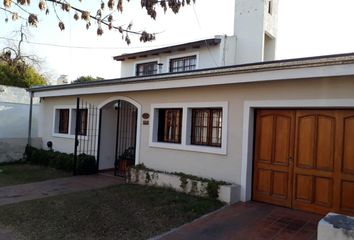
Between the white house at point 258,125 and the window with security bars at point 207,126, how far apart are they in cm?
3

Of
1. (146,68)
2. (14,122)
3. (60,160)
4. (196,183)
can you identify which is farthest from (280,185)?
(14,122)

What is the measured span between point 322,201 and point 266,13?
9073 millimetres

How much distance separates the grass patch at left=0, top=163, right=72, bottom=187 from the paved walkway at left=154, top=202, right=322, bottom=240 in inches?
260

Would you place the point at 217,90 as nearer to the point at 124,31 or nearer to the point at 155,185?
the point at 155,185

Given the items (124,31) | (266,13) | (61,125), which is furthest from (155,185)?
(266,13)

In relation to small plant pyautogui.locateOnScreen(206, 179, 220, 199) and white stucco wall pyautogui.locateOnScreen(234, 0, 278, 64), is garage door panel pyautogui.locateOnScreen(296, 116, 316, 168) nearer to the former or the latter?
small plant pyautogui.locateOnScreen(206, 179, 220, 199)

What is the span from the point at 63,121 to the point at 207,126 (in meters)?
8.17

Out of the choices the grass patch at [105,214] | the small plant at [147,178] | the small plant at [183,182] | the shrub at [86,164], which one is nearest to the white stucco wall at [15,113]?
the shrub at [86,164]

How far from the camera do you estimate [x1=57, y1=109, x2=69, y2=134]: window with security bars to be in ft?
47.8

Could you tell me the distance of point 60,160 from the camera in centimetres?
1274

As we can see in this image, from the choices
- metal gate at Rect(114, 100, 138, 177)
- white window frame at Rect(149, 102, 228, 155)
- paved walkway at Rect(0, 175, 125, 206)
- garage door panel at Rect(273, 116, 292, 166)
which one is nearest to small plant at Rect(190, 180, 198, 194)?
white window frame at Rect(149, 102, 228, 155)

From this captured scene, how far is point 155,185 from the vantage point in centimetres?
955

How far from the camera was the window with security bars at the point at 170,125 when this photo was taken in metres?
10.1

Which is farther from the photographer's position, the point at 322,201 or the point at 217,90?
the point at 217,90
